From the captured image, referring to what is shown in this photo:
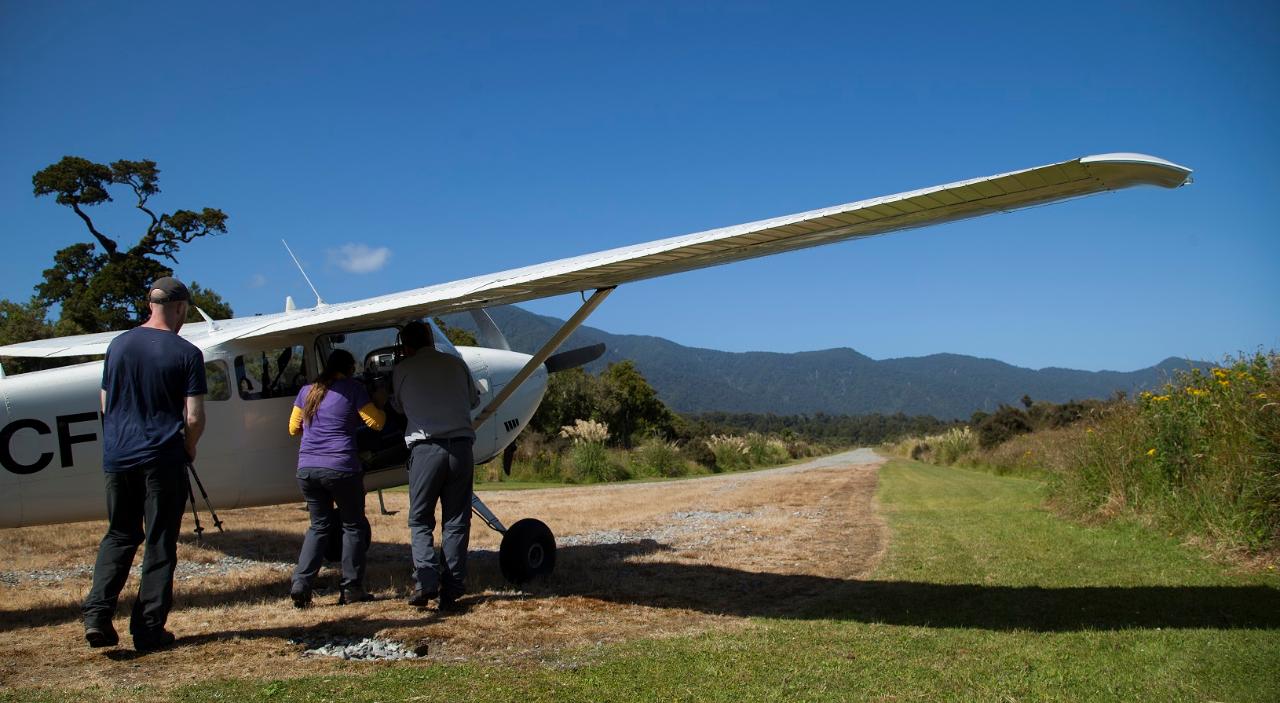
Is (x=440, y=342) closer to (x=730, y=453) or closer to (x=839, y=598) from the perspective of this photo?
(x=839, y=598)

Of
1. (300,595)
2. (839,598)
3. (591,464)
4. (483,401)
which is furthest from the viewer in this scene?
(591,464)

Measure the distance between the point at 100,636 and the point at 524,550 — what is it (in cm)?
328

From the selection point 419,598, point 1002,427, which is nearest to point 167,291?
point 419,598

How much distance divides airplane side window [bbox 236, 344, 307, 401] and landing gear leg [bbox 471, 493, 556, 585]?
194cm

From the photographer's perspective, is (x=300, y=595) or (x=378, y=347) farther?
(x=378, y=347)

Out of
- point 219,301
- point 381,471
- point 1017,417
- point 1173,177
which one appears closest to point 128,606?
point 381,471

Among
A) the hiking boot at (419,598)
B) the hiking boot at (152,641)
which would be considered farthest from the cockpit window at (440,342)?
the hiking boot at (152,641)

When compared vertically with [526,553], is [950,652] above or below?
below

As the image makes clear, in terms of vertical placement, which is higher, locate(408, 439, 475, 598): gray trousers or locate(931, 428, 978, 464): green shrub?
locate(408, 439, 475, 598): gray trousers

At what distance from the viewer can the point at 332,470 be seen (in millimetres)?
6168

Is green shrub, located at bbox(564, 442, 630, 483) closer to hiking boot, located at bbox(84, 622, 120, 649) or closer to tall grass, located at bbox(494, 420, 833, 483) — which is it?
tall grass, located at bbox(494, 420, 833, 483)

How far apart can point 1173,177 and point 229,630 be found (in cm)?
618

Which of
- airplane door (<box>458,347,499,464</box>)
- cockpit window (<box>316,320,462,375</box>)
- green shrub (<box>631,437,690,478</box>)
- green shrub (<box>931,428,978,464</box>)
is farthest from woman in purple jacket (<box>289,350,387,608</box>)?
green shrub (<box>931,428,978,464</box>)

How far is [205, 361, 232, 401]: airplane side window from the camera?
681 centimetres
